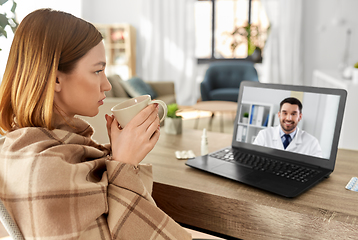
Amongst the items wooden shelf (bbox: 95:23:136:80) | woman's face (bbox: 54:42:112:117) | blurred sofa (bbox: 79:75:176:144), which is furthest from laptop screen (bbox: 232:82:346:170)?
wooden shelf (bbox: 95:23:136:80)

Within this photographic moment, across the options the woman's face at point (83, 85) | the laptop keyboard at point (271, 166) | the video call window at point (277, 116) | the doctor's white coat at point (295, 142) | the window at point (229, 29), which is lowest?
the laptop keyboard at point (271, 166)

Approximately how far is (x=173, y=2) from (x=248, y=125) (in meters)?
4.75

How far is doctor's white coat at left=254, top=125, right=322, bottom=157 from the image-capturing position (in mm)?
979

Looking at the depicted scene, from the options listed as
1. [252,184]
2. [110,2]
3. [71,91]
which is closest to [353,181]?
[252,184]

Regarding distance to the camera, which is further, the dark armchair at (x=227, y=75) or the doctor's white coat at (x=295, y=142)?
the dark armchair at (x=227, y=75)

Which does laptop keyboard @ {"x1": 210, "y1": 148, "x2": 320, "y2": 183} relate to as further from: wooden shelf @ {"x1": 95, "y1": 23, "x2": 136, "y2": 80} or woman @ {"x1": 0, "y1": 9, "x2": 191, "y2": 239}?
wooden shelf @ {"x1": 95, "y1": 23, "x2": 136, "y2": 80}

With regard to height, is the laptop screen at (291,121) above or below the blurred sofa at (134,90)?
above

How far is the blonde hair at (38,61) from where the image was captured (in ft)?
2.05

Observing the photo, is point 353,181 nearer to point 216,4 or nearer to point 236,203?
point 236,203

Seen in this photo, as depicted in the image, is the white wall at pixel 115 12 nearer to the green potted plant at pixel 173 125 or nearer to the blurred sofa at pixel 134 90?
the blurred sofa at pixel 134 90

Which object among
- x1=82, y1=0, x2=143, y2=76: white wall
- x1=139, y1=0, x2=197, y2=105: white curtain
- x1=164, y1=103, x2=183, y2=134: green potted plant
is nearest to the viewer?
x1=164, y1=103, x2=183, y2=134: green potted plant

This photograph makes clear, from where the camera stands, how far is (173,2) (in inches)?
213

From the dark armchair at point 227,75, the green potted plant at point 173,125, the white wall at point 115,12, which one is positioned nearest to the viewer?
the green potted plant at point 173,125

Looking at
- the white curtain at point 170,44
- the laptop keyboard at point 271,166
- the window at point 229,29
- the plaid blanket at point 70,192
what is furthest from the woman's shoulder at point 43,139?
the white curtain at point 170,44
